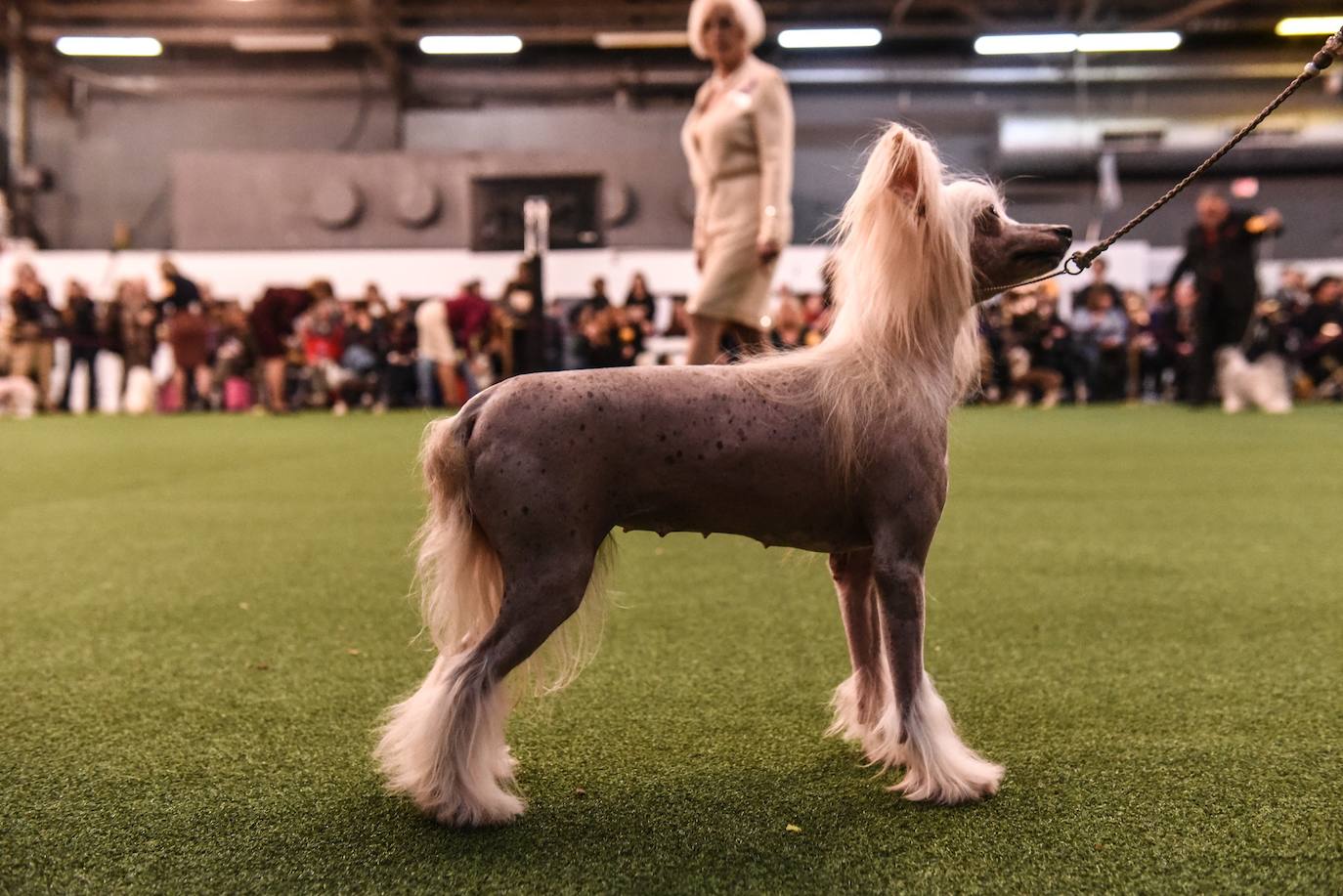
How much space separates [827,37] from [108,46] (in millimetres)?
13142

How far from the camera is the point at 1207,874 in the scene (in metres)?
1.44

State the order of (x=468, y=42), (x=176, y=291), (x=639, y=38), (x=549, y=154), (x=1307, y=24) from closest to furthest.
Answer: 1. (x=176, y=291)
2. (x=549, y=154)
3. (x=1307, y=24)
4. (x=468, y=42)
5. (x=639, y=38)

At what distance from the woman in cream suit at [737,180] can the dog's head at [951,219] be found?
6.94 ft

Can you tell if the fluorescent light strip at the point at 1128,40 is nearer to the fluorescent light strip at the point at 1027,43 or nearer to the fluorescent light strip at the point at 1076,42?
the fluorescent light strip at the point at 1076,42

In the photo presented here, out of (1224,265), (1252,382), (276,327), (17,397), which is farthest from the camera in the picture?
(17,397)

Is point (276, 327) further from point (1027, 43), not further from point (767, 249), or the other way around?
point (1027, 43)

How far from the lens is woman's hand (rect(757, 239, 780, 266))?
3.96 m

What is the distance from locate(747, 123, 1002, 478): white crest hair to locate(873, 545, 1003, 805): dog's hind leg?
209mm

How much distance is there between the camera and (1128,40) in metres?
18.4

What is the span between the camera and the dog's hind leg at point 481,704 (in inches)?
64.7

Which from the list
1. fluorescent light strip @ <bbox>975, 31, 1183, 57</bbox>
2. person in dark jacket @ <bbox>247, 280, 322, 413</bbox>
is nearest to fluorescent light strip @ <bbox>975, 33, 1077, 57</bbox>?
fluorescent light strip @ <bbox>975, 31, 1183, 57</bbox>

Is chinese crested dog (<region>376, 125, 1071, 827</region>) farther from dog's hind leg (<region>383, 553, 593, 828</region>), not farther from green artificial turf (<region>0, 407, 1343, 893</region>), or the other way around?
green artificial turf (<region>0, 407, 1343, 893</region>)

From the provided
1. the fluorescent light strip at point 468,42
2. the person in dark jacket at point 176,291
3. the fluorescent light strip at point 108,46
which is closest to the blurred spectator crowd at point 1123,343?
the fluorescent light strip at point 468,42

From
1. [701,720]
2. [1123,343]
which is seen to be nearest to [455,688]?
[701,720]
